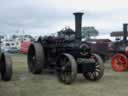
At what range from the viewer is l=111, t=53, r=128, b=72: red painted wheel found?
1200cm

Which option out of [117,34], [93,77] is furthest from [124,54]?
[117,34]

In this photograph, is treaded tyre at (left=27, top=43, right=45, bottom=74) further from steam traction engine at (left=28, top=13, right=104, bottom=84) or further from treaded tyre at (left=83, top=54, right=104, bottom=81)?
treaded tyre at (left=83, top=54, right=104, bottom=81)

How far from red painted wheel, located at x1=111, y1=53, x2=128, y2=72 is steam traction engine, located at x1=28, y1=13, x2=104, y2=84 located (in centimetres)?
289

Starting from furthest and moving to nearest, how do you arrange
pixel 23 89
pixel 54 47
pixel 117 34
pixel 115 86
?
pixel 117 34
pixel 54 47
pixel 115 86
pixel 23 89

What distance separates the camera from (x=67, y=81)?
27.3 feet

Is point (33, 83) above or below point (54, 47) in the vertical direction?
below

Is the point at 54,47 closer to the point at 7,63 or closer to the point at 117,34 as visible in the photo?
the point at 7,63

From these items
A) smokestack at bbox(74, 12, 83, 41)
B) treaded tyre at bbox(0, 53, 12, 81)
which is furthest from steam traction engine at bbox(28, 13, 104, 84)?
treaded tyre at bbox(0, 53, 12, 81)

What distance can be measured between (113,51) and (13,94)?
707 centimetres

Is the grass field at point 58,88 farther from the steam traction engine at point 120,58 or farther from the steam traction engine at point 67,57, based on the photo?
the steam traction engine at point 120,58

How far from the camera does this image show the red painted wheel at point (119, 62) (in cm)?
1200

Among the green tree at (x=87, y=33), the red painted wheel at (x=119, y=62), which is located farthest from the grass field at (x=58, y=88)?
the green tree at (x=87, y=33)

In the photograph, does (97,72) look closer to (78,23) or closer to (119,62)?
(78,23)

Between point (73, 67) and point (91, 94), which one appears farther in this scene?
point (73, 67)
